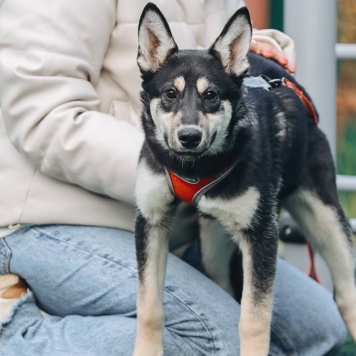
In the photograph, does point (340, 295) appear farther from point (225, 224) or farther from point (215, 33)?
point (215, 33)

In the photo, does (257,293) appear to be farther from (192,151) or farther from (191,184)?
(192,151)

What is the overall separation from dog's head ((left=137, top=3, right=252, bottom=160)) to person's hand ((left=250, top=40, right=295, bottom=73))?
690 millimetres

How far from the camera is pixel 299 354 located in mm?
3736

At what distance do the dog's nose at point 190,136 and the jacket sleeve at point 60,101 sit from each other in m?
0.53

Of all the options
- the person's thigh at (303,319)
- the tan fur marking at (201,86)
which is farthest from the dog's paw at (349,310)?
the tan fur marking at (201,86)

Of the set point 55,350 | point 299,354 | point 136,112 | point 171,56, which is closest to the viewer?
point 171,56

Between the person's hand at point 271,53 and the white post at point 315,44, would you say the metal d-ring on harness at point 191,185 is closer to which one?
the person's hand at point 271,53

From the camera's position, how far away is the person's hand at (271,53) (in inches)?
145

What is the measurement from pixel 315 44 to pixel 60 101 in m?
1.49

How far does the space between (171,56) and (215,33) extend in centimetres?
70

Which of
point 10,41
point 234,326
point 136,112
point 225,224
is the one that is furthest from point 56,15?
point 234,326

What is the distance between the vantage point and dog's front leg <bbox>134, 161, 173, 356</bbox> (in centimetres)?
305

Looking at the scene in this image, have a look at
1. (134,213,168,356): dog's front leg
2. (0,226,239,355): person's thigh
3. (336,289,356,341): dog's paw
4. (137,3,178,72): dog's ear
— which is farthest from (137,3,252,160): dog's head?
(336,289,356,341): dog's paw

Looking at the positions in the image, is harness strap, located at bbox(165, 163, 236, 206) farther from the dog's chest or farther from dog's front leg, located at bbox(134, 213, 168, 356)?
dog's front leg, located at bbox(134, 213, 168, 356)
